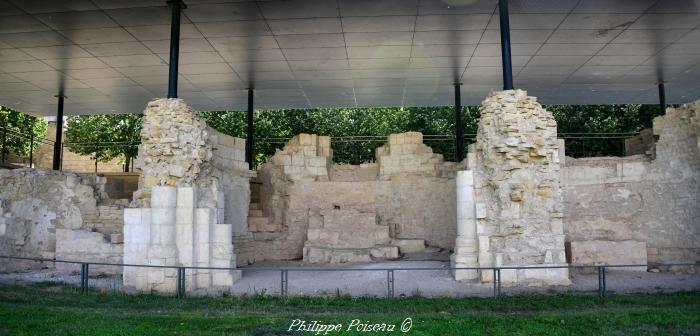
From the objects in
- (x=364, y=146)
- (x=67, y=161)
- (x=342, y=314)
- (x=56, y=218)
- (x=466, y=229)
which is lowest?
(x=342, y=314)

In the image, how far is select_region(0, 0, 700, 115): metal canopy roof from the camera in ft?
42.3

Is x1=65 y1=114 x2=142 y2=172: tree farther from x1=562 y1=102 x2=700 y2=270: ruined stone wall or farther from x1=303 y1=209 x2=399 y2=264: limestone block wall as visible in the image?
x1=562 y1=102 x2=700 y2=270: ruined stone wall

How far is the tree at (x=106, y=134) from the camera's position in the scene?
101ft

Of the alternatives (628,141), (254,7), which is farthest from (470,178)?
(628,141)

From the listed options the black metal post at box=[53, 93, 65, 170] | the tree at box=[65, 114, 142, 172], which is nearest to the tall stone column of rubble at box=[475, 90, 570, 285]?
the black metal post at box=[53, 93, 65, 170]

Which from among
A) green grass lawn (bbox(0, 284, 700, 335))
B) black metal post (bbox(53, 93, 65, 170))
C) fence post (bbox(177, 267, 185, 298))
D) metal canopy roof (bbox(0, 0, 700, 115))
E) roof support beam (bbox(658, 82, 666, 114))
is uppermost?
metal canopy roof (bbox(0, 0, 700, 115))

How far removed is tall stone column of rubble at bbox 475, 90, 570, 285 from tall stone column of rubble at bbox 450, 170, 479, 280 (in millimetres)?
252

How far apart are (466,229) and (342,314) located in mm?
5015

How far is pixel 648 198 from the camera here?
15.3 metres

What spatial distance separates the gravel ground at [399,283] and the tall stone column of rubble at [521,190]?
855 mm

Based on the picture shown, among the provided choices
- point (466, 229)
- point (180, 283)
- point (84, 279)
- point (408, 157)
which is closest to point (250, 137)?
point (408, 157)

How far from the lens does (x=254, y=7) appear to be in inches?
499

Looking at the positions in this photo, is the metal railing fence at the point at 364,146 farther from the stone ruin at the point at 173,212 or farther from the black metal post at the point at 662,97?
the stone ruin at the point at 173,212

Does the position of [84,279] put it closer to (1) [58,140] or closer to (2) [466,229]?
(2) [466,229]
